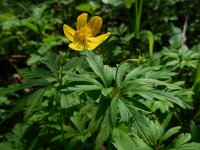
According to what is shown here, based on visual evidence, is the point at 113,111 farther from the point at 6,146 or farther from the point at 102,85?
the point at 6,146

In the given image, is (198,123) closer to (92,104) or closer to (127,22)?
(92,104)

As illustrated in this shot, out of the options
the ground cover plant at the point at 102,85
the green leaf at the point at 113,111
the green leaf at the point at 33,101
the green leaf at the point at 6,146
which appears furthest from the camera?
the green leaf at the point at 6,146

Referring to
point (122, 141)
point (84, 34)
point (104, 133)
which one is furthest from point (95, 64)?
point (122, 141)

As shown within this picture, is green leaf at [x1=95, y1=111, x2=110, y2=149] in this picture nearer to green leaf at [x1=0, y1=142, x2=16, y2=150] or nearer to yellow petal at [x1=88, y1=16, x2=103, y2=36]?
yellow petal at [x1=88, y1=16, x2=103, y2=36]

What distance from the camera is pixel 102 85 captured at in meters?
1.76

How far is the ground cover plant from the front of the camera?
1719 mm

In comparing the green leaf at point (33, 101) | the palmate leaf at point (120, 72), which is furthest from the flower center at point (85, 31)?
the green leaf at point (33, 101)

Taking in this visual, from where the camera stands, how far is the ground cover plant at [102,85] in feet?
5.64

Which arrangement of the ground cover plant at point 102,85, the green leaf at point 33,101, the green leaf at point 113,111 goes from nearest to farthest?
the green leaf at point 113,111 → the ground cover plant at point 102,85 → the green leaf at point 33,101

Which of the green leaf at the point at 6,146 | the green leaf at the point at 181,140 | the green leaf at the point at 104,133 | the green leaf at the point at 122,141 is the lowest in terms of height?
the green leaf at the point at 6,146

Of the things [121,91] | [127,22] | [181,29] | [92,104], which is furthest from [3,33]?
[121,91]

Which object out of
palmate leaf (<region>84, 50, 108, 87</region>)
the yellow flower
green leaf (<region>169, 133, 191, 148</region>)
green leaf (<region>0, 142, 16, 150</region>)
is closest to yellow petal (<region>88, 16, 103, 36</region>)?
the yellow flower

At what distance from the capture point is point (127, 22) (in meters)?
4.16

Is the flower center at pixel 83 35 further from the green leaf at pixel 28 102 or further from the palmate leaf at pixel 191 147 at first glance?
the palmate leaf at pixel 191 147
